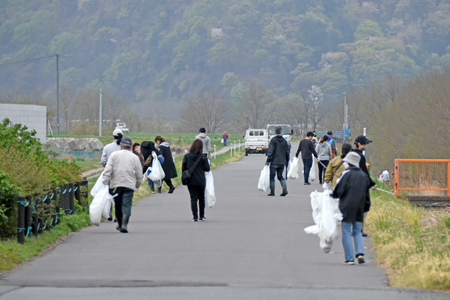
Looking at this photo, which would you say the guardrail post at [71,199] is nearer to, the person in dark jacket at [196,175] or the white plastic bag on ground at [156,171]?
the person in dark jacket at [196,175]

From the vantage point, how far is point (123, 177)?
1267 centimetres

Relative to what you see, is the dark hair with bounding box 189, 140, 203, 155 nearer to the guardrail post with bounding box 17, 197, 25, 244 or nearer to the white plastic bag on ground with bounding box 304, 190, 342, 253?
the guardrail post with bounding box 17, 197, 25, 244

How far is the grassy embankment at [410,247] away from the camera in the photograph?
324 inches

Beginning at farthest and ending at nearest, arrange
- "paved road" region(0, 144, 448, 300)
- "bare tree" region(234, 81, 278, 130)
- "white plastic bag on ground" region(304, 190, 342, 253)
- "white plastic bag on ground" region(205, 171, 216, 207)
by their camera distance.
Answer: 1. "bare tree" region(234, 81, 278, 130)
2. "white plastic bag on ground" region(205, 171, 216, 207)
3. "white plastic bag on ground" region(304, 190, 342, 253)
4. "paved road" region(0, 144, 448, 300)

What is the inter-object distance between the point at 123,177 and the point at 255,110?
12658 cm

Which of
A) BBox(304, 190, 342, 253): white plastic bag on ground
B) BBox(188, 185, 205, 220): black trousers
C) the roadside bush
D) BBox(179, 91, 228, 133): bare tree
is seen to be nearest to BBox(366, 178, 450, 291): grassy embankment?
BBox(304, 190, 342, 253): white plastic bag on ground

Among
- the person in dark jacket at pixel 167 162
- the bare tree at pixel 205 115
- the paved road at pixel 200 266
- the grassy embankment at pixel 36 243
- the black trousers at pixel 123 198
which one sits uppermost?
the bare tree at pixel 205 115

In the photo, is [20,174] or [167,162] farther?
[167,162]

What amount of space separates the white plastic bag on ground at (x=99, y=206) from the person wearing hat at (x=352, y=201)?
4701mm

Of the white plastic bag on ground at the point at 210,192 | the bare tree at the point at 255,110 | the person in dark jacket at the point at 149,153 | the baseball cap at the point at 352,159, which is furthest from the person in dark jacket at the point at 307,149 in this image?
the bare tree at the point at 255,110

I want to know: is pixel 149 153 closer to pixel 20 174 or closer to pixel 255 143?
pixel 20 174

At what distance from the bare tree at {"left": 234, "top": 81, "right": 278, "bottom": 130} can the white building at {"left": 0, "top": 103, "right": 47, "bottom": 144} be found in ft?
297

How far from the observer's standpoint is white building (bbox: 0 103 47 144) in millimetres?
44562

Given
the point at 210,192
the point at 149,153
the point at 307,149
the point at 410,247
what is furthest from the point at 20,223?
the point at 307,149
